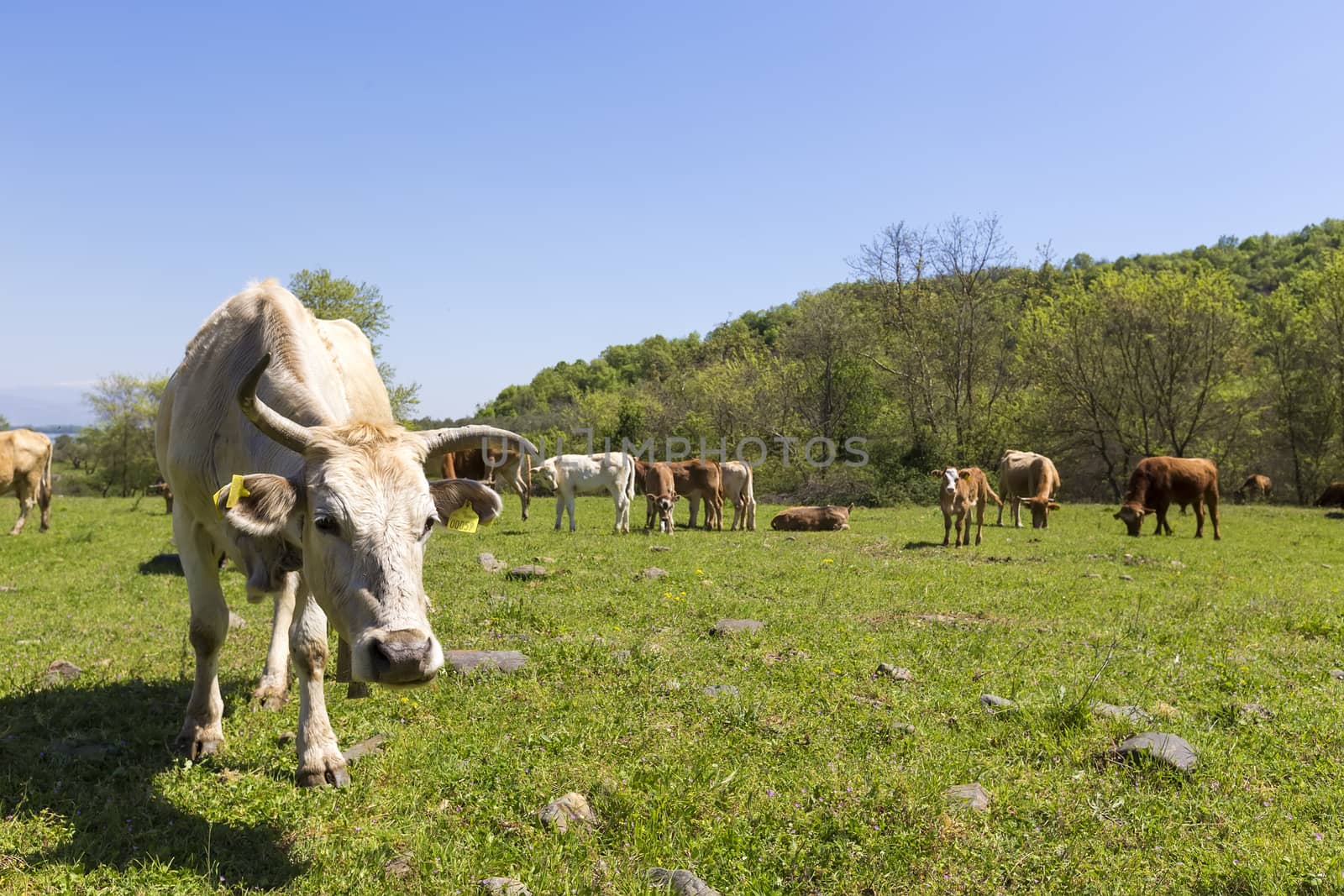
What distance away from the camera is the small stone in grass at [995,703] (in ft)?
18.6

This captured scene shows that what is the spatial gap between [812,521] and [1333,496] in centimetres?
2493

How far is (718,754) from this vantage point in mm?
4871

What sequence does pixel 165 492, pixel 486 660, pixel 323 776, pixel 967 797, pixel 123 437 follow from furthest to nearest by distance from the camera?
pixel 123 437 → pixel 165 492 → pixel 486 660 → pixel 323 776 → pixel 967 797

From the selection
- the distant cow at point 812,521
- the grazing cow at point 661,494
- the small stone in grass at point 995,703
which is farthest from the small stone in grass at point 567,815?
the distant cow at point 812,521

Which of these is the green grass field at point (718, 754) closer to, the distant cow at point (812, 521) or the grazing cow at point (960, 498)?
the grazing cow at point (960, 498)

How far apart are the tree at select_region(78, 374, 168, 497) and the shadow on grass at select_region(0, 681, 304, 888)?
51015 millimetres

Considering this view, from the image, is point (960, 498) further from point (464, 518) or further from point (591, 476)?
point (464, 518)

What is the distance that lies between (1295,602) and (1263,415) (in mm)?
35328

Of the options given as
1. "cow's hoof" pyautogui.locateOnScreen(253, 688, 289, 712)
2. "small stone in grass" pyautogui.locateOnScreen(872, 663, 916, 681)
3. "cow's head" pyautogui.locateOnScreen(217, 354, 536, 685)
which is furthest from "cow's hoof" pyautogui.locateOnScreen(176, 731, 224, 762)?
"small stone in grass" pyautogui.locateOnScreen(872, 663, 916, 681)

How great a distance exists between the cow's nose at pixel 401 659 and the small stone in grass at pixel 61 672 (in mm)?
4537

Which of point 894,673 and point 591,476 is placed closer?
point 894,673

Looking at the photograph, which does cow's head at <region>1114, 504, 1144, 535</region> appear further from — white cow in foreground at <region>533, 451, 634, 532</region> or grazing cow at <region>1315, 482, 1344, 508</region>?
grazing cow at <region>1315, 482, 1344, 508</region>

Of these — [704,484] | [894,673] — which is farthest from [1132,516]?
[894,673]

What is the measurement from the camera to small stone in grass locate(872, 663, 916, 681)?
6441 millimetres
